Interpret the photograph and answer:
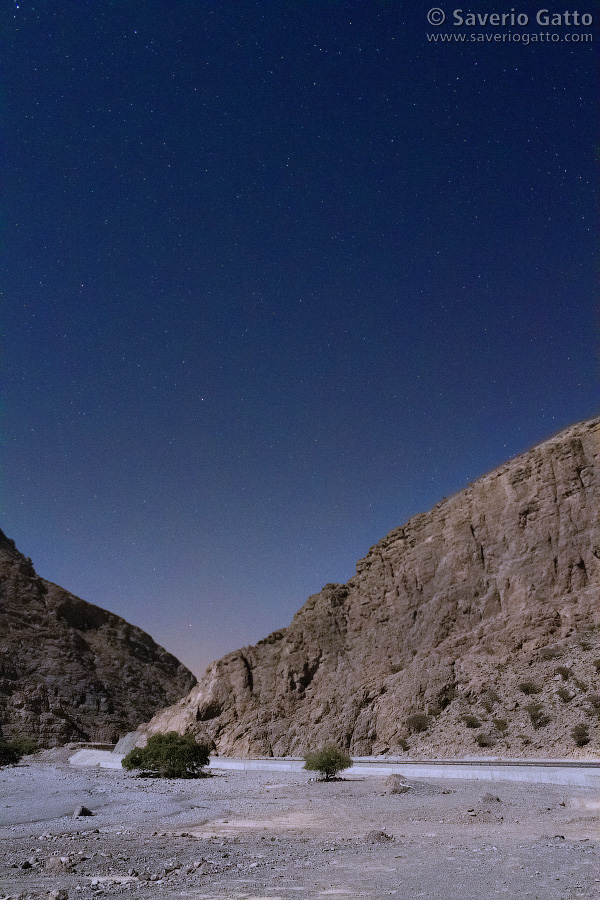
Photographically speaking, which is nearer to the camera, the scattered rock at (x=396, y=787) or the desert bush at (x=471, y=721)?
the scattered rock at (x=396, y=787)

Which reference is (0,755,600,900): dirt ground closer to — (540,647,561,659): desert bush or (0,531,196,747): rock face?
(540,647,561,659): desert bush

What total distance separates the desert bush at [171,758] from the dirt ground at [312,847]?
1663cm

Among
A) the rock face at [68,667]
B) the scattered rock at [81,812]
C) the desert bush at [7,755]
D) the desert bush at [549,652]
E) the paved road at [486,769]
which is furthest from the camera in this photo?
the rock face at [68,667]

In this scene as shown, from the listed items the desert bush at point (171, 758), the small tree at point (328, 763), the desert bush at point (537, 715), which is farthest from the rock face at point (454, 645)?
the desert bush at point (171, 758)

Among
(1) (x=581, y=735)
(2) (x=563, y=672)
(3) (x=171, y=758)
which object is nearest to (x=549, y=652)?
(2) (x=563, y=672)

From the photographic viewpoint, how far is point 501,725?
38.0 meters

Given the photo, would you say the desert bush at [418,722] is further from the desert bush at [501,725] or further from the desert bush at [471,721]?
the desert bush at [501,725]

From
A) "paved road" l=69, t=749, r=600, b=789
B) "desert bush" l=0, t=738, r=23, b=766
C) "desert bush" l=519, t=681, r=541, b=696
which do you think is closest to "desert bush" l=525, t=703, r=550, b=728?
"desert bush" l=519, t=681, r=541, b=696

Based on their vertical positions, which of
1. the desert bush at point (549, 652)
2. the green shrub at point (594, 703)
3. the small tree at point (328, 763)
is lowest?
the small tree at point (328, 763)

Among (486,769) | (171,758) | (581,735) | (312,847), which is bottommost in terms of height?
(171,758)

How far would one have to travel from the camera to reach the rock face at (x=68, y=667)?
8694 centimetres

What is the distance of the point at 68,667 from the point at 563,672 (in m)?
79.6

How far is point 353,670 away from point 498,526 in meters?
18.0

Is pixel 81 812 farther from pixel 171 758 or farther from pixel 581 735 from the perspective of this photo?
pixel 581 735
